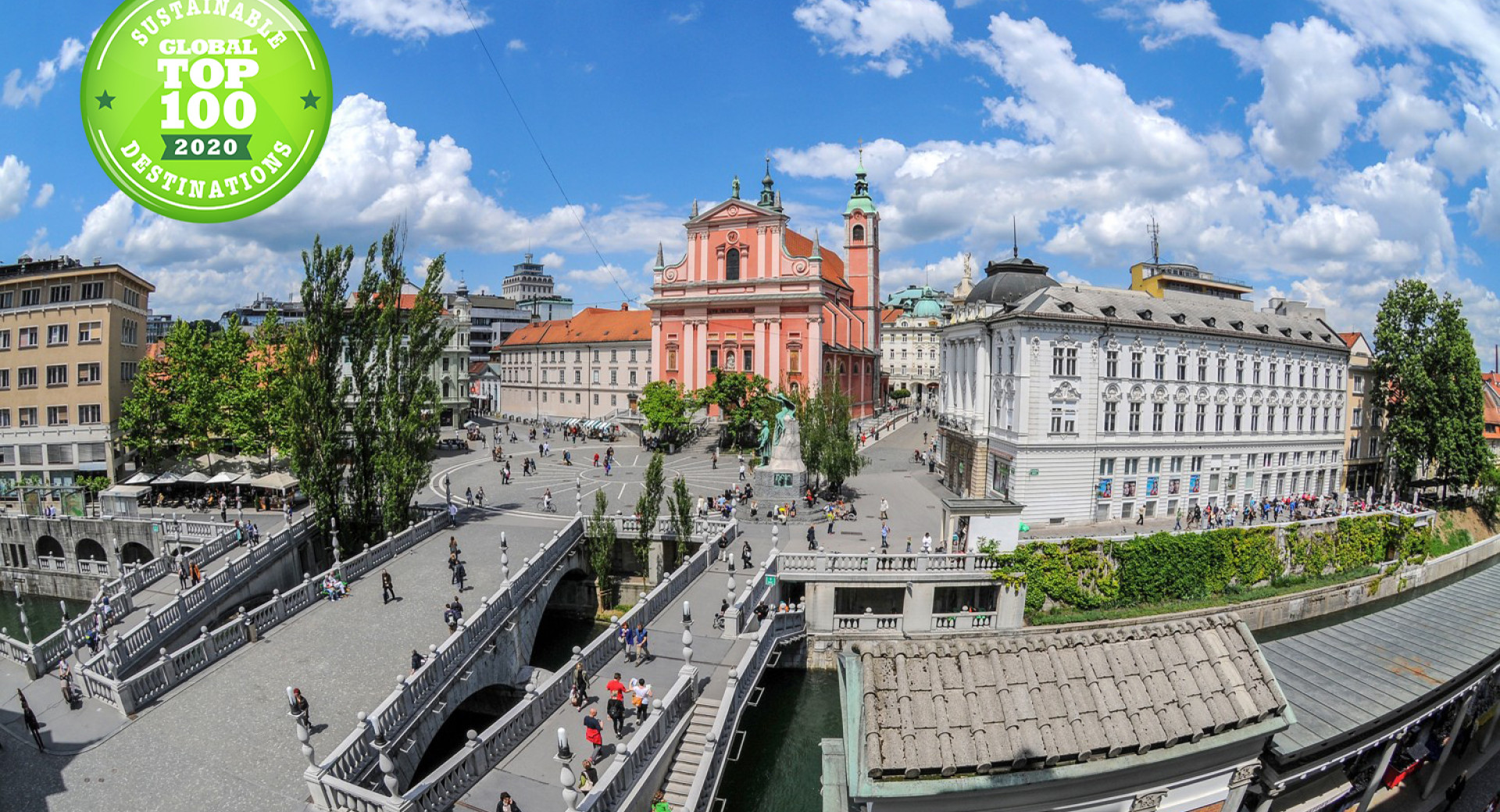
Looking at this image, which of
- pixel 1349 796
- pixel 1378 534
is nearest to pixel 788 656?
pixel 1349 796

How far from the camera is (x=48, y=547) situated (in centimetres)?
3909

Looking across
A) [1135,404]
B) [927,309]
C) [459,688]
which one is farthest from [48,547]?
[927,309]

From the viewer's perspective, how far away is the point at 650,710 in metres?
18.5

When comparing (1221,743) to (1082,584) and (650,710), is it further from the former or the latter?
(1082,584)

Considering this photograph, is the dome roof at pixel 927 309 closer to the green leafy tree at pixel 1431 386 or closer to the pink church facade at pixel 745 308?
the pink church facade at pixel 745 308

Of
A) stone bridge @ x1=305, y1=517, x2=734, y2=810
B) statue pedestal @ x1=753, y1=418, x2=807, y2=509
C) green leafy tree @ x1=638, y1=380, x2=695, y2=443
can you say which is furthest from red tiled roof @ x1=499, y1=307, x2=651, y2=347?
stone bridge @ x1=305, y1=517, x2=734, y2=810

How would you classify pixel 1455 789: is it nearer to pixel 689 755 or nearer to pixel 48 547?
pixel 689 755

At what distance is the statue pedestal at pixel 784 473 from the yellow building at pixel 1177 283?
30.7 meters

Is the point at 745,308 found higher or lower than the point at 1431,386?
higher

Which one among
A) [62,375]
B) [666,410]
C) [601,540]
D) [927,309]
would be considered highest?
[927,309]

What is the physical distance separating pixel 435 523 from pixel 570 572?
600 cm

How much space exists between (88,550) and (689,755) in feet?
122

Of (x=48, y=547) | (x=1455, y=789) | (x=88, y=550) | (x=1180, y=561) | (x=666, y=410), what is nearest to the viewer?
(x=1455, y=789)

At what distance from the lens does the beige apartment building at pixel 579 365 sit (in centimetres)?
8544
